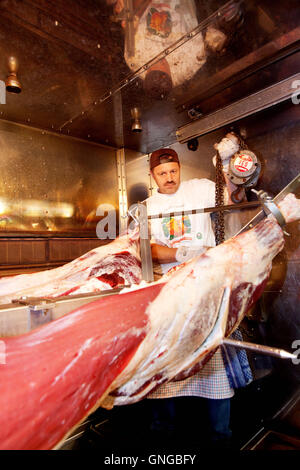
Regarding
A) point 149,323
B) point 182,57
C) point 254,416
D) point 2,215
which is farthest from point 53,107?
point 254,416

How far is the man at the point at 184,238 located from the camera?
5.24 feet

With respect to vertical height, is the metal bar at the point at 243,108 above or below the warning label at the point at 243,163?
above

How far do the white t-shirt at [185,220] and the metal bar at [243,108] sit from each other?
1.68ft

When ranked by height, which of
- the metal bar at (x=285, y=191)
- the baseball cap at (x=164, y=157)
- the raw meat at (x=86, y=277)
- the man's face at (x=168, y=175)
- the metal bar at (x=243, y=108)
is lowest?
the raw meat at (x=86, y=277)

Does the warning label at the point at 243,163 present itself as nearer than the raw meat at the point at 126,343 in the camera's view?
No

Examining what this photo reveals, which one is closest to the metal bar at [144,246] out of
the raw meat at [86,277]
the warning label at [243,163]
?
the raw meat at [86,277]

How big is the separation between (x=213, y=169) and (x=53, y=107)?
5.98ft

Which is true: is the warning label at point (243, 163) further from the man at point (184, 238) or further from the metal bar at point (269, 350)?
the metal bar at point (269, 350)

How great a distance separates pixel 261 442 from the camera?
1.71 metres

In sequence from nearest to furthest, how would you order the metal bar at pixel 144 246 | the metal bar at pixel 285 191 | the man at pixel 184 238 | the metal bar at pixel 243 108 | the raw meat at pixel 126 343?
the raw meat at pixel 126 343, the metal bar at pixel 285 191, the man at pixel 184 238, the metal bar at pixel 144 246, the metal bar at pixel 243 108

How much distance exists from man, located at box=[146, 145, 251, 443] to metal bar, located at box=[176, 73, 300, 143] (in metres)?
0.25

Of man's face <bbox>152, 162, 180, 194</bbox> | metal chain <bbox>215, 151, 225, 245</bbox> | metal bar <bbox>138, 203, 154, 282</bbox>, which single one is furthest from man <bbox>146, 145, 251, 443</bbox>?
metal bar <bbox>138, 203, 154, 282</bbox>

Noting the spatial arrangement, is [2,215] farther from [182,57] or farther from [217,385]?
[217,385]
